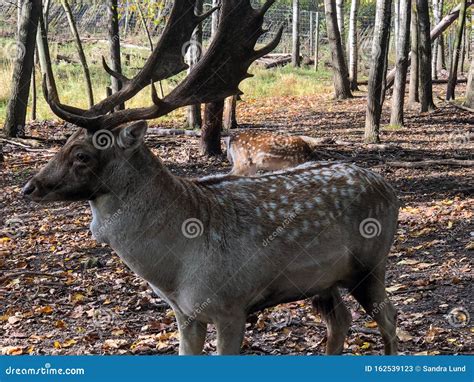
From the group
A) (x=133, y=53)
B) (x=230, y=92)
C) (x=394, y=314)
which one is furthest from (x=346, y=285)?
(x=133, y=53)

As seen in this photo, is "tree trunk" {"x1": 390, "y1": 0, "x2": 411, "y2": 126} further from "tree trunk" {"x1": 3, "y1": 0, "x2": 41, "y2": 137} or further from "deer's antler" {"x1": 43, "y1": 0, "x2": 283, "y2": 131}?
"deer's antler" {"x1": 43, "y1": 0, "x2": 283, "y2": 131}

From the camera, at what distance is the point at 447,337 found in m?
5.66

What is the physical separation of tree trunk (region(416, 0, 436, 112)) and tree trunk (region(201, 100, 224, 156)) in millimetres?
8513

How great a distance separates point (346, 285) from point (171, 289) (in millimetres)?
1299

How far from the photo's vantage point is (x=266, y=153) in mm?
10352

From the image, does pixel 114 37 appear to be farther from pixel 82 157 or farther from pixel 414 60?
pixel 82 157

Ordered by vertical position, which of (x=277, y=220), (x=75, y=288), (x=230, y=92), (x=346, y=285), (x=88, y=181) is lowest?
(x=75, y=288)

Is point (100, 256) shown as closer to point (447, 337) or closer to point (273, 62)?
point (447, 337)

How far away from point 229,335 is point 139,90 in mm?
2067

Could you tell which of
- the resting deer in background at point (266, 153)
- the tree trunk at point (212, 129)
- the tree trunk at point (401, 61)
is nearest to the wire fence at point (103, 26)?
the tree trunk at point (401, 61)

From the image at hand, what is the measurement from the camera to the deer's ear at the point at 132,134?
464 cm

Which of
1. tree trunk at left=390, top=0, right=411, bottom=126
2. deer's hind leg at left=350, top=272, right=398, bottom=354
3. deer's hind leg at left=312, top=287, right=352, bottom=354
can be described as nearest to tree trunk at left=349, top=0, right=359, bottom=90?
tree trunk at left=390, top=0, right=411, bottom=126

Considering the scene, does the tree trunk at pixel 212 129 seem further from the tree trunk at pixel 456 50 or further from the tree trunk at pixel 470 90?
the tree trunk at pixel 456 50

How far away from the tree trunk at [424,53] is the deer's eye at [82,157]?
16551 mm
